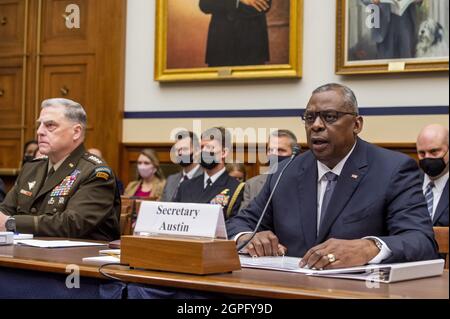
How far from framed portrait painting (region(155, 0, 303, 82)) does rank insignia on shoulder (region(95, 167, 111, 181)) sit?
12.9 feet

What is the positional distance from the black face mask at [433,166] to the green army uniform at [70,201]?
2.49 meters

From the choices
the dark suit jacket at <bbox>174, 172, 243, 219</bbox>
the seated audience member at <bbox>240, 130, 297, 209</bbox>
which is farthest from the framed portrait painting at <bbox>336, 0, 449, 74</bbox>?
the dark suit jacket at <bbox>174, 172, 243, 219</bbox>

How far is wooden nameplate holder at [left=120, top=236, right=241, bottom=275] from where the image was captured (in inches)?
91.4

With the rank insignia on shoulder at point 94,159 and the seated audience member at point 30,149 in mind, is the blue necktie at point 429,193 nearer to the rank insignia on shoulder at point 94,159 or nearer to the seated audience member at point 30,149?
the rank insignia on shoulder at point 94,159

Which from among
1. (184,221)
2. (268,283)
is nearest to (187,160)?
(184,221)

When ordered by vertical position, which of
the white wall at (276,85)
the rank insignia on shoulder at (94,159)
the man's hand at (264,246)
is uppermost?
the white wall at (276,85)

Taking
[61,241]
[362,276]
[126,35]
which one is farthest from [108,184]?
[126,35]

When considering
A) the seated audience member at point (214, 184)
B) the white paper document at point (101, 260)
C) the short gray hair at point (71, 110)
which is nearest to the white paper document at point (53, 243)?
the white paper document at point (101, 260)

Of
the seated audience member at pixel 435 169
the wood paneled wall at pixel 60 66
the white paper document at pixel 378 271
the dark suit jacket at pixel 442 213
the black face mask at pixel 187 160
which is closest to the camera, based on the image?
the white paper document at pixel 378 271

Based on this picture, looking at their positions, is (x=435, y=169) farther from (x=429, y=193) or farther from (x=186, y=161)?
(x=186, y=161)

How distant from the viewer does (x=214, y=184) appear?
573 centimetres

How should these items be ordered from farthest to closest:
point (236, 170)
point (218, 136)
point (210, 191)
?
point (236, 170), point (218, 136), point (210, 191)

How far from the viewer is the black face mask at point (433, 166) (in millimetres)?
5496

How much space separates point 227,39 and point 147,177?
1.67m
